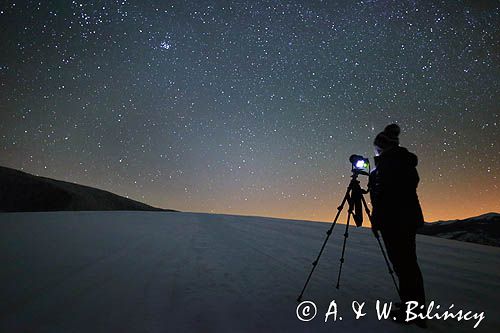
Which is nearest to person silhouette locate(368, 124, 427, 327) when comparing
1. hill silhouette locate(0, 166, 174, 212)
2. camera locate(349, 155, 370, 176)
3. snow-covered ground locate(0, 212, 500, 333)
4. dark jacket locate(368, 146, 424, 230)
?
dark jacket locate(368, 146, 424, 230)

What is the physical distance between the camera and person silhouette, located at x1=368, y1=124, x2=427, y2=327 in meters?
3.07

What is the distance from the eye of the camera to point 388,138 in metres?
3.46

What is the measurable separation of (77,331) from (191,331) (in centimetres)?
113

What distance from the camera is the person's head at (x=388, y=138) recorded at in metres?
3.42

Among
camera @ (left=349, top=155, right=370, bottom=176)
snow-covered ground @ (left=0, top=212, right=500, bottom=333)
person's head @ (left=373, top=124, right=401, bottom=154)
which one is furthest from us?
camera @ (left=349, top=155, right=370, bottom=176)

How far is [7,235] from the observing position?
7.35 m

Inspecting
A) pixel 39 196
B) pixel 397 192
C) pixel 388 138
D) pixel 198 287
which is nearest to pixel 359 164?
pixel 388 138

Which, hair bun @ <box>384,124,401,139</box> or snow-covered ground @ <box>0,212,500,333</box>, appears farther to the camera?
hair bun @ <box>384,124,401,139</box>

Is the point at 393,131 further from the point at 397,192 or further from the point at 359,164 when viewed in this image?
the point at 397,192

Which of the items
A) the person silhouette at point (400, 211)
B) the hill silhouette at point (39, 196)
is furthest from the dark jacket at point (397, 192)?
Answer: the hill silhouette at point (39, 196)

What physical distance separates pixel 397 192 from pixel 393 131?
2.70ft

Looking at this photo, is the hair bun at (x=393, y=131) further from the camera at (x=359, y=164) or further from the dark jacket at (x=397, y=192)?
the camera at (x=359, y=164)

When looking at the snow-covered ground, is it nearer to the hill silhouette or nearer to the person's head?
the person's head

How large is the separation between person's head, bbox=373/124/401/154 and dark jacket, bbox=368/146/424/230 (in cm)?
9
